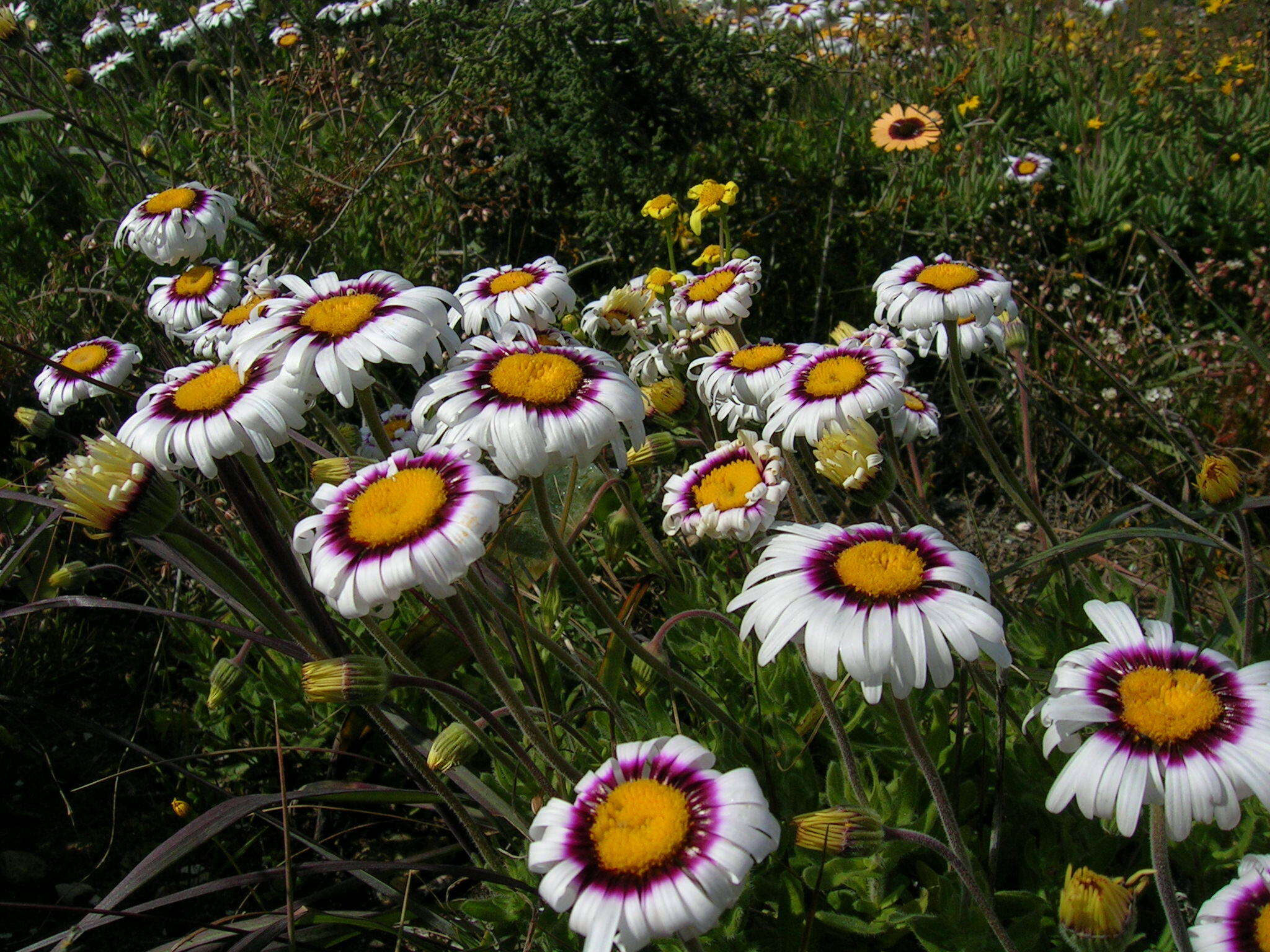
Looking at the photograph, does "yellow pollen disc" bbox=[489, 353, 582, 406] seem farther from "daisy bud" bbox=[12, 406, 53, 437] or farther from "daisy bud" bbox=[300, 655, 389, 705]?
"daisy bud" bbox=[12, 406, 53, 437]

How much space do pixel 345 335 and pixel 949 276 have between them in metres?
1.34

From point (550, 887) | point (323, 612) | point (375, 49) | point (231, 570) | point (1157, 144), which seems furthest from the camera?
point (375, 49)

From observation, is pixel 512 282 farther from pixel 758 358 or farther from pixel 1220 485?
pixel 1220 485

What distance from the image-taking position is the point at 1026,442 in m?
2.61

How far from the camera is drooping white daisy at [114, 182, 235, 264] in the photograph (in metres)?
2.88

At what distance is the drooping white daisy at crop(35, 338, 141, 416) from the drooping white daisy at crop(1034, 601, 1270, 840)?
257cm

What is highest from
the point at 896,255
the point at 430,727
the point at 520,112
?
the point at 520,112

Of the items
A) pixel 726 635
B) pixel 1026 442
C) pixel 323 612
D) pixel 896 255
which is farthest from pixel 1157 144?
pixel 323 612

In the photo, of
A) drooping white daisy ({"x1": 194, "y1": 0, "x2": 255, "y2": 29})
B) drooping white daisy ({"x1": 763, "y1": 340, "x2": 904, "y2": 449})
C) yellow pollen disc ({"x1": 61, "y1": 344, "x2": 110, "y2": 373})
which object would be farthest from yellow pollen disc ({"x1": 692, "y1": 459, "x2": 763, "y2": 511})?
drooping white daisy ({"x1": 194, "y1": 0, "x2": 255, "y2": 29})

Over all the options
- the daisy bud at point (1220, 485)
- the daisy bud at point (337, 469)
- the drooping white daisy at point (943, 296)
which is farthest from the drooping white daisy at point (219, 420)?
the daisy bud at point (1220, 485)

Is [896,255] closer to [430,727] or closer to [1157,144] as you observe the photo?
[1157,144]

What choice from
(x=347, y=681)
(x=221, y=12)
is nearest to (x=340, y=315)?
(x=347, y=681)

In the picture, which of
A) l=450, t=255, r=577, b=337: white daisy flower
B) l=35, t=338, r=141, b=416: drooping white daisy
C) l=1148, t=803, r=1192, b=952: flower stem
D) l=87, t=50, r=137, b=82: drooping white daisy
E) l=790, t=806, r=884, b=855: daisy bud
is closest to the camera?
l=1148, t=803, r=1192, b=952: flower stem

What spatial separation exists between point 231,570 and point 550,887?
908mm
